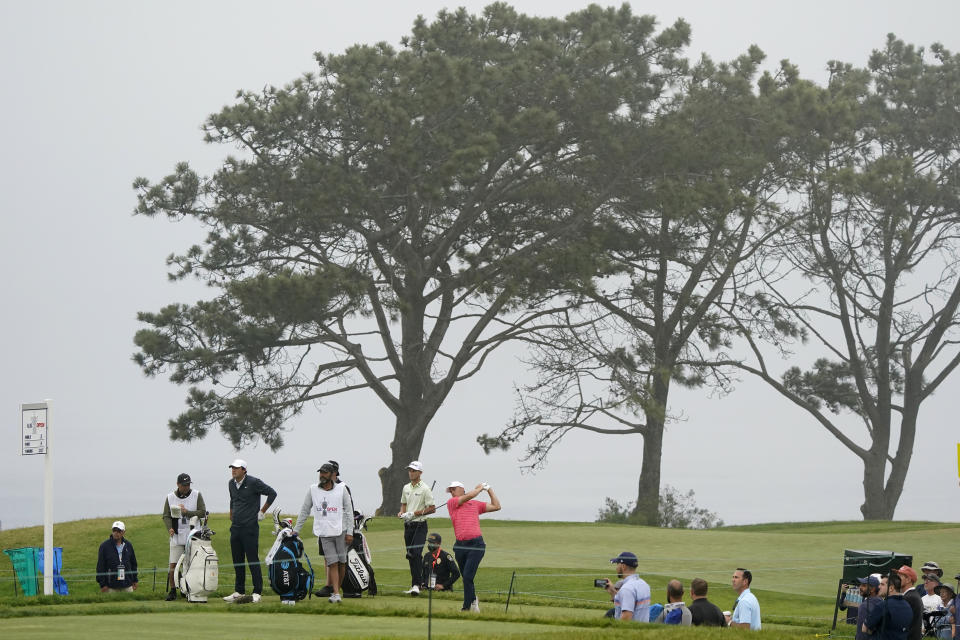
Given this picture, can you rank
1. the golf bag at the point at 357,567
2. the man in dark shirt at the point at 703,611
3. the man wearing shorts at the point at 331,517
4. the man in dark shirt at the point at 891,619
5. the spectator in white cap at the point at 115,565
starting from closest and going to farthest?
the man in dark shirt at the point at 891,619, the man in dark shirt at the point at 703,611, the man wearing shorts at the point at 331,517, the golf bag at the point at 357,567, the spectator in white cap at the point at 115,565

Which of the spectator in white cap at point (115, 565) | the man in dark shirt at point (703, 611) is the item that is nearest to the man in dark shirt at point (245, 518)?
the spectator in white cap at point (115, 565)

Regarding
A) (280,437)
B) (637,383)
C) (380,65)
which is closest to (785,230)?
(637,383)

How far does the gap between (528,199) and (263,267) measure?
25.5 ft

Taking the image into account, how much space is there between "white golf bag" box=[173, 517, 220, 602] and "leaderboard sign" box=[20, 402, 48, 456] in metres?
3.87

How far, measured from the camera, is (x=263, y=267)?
38.9 metres

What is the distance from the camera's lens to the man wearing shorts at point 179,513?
18094 millimetres

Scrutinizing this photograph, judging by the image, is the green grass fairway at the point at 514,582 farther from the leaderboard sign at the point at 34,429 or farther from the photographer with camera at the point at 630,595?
the leaderboard sign at the point at 34,429

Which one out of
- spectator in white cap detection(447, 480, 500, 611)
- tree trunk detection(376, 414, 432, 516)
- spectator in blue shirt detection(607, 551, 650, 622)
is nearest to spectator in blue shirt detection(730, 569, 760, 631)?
spectator in blue shirt detection(607, 551, 650, 622)

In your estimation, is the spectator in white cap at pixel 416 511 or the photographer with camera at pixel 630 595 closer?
the photographer with camera at pixel 630 595

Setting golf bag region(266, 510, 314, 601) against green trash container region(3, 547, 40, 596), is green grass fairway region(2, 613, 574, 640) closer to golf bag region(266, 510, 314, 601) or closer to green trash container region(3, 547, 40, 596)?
golf bag region(266, 510, 314, 601)

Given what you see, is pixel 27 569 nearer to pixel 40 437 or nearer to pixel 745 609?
pixel 40 437

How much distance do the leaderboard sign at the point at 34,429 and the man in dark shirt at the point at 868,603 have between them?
11.8 m

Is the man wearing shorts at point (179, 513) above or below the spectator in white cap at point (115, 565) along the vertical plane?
above

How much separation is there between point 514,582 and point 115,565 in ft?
20.2
